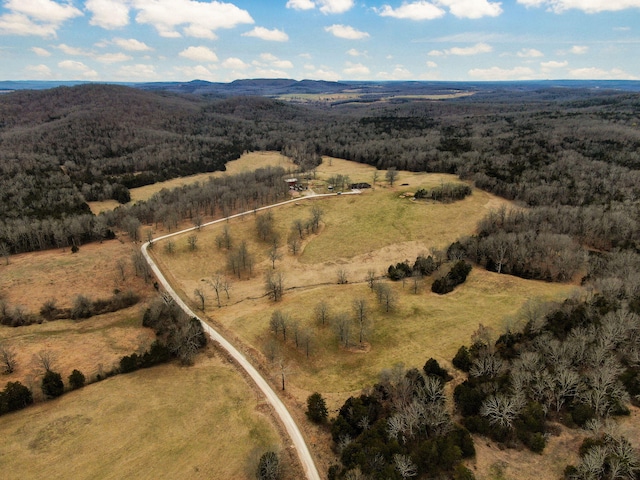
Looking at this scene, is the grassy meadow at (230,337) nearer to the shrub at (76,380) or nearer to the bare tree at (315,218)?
the shrub at (76,380)

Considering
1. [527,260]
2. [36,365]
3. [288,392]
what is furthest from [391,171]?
[36,365]

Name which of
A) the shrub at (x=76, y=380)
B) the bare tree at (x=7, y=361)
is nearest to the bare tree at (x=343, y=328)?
the shrub at (x=76, y=380)

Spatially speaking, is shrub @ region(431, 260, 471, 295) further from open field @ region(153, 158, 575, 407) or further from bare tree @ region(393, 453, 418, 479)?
bare tree @ region(393, 453, 418, 479)

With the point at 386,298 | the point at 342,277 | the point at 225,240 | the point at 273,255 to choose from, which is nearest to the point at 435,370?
the point at 386,298

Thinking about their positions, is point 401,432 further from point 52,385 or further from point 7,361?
point 7,361

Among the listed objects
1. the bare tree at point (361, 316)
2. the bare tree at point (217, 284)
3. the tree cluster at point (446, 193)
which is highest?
the tree cluster at point (446, 193)

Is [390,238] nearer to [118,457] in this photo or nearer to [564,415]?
[564,415]
